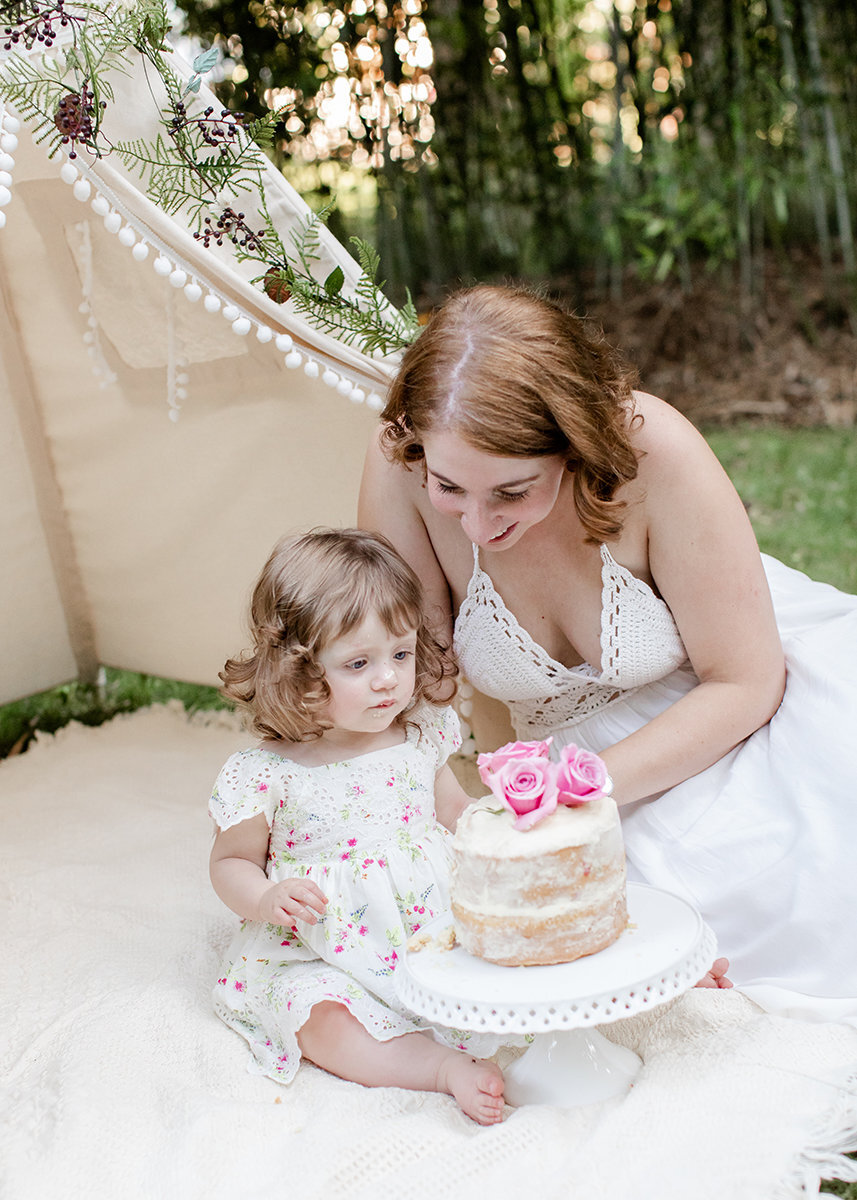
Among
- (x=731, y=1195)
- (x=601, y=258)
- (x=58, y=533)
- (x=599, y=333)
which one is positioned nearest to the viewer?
(x=731, y=1195)

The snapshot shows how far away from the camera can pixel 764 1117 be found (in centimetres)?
152

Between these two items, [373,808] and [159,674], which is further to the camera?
[159,674]

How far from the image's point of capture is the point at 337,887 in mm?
1821

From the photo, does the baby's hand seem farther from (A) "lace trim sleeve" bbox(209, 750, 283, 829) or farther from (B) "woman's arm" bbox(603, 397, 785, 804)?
(B) "woman's arm" bbox(603, 397, 785, 804)

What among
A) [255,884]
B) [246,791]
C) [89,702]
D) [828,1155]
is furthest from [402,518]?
[89,702]

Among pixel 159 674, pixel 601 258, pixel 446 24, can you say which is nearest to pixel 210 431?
pixel 159 674

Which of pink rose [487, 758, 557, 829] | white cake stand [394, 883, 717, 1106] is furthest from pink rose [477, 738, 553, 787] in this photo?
white cake stand [394, 883, 717, 1106]

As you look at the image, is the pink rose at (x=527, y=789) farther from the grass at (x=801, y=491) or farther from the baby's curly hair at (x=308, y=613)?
the grass at (x=801, y=491)

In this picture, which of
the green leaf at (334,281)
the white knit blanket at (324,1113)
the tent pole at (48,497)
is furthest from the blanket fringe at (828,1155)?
the tent pole at (48,497)

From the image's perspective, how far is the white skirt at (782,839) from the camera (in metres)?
1.81

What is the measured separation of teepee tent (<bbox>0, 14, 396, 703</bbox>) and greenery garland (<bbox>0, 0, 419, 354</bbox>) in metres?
0.01

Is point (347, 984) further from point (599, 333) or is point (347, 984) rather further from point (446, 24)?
point (446, 24)

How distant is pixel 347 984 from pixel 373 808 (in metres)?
0.26

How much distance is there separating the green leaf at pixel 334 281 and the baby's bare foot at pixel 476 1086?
1265 millimetres
